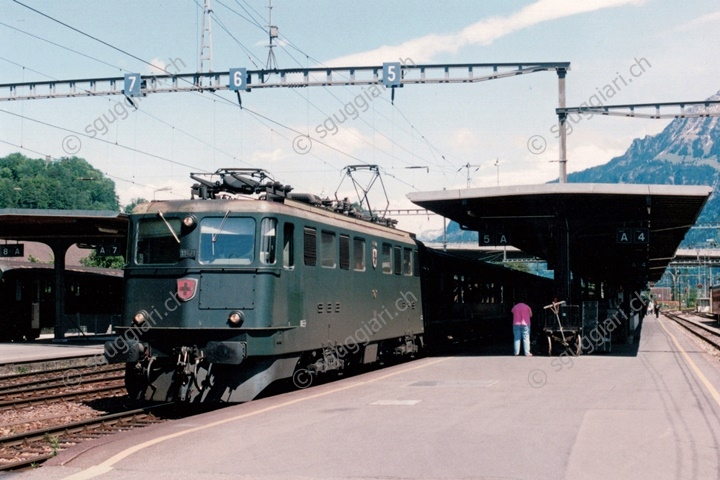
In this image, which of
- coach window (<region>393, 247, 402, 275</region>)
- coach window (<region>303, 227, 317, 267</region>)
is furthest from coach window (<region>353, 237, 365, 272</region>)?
coach window (<region>393, 247, 402, 275</region>)

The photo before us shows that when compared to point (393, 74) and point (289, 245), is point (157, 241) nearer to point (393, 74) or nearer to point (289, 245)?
point (289, 245)

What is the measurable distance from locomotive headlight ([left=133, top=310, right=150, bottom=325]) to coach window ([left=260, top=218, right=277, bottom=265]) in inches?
77.9

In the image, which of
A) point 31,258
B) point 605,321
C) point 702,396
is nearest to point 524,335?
point 605,321

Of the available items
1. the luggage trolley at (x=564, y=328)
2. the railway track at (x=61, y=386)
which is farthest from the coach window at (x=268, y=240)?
the luggage trolley at (x=564, y=328)

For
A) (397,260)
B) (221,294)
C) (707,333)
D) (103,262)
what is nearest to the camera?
(221,294)

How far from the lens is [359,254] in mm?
16359

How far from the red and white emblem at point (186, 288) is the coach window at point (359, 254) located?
414cm

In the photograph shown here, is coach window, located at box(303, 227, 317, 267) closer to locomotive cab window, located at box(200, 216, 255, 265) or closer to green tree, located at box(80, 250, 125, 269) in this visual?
locomotive cab window, located at box(200, 216, 255, 265)

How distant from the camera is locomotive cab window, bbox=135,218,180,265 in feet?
42.8

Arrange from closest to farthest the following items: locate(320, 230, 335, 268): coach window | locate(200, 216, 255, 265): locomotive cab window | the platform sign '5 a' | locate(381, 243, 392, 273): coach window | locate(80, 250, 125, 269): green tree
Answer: locate(200, 216, 255, 265): locomotive cab window < locate(320, 230, 335, 268): coach window < locate(381, 243, 392, 273): coach window < the platform sign '5 a' < locate(80, 250, 125, 269): green tree

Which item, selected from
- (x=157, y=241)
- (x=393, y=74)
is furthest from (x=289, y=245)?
(x=393, y=74)

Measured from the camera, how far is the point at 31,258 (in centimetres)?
7081

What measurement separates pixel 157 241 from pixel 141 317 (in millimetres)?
1218

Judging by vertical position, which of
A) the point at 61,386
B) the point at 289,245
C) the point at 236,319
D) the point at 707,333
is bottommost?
the point at 61,386
